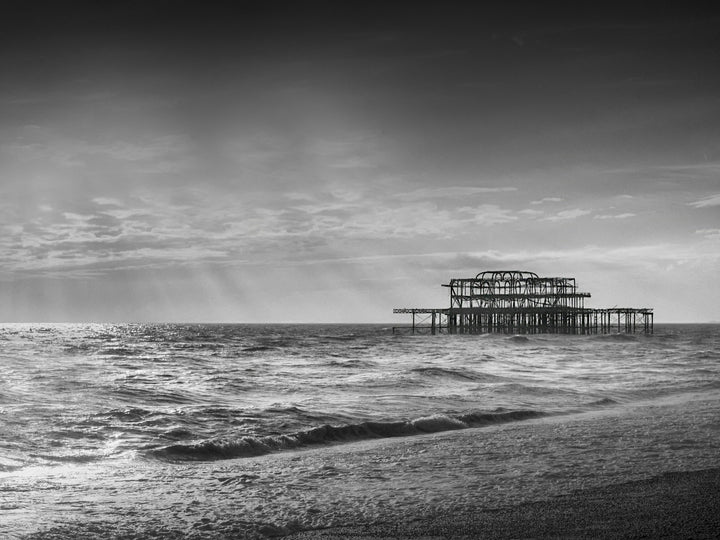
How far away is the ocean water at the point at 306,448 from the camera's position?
23.7 ft

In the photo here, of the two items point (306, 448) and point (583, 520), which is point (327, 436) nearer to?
point (306, 448)

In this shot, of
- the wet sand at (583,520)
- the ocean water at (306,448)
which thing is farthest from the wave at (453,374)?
the wet sand at (583,520)

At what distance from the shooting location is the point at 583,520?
6.46 m

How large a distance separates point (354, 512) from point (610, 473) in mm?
3573

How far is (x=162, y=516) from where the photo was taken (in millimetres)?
6984

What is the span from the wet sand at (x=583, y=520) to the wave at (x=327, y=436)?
5.59m

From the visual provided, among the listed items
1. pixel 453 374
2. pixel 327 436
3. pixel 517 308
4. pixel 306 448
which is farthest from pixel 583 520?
pixel 517 308

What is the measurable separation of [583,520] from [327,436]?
7.28 m

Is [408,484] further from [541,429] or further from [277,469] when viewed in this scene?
[541,429]

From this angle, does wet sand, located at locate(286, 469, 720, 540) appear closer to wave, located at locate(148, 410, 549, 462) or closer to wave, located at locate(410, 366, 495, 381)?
wave, located at locate(148, 410, 549, 462)

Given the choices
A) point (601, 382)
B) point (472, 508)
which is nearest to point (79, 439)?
point (472, 508)

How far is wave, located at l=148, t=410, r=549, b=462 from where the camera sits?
11492 mm

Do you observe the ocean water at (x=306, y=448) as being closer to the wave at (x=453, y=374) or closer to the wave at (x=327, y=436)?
the wave at (x=327, y=436)

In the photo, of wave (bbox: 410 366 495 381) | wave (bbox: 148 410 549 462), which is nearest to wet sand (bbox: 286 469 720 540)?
wave (bbox: 148 410 549 462)
